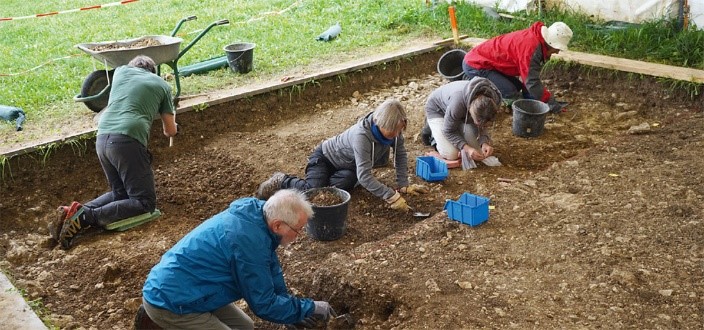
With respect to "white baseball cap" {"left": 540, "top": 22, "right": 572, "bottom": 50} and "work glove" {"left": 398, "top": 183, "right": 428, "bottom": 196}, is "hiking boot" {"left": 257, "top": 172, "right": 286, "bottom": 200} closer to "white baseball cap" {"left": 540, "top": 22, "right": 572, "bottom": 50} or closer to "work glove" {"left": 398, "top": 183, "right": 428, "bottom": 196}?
"work glove" {"left": 398, "top": 183, "right": 428, "bottom": 196}

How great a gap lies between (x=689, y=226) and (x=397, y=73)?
4724 millimetres

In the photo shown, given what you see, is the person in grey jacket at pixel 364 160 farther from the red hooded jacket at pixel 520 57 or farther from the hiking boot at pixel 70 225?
the red hooded jacket at pixel 520 57

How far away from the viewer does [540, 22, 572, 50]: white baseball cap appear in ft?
22.7

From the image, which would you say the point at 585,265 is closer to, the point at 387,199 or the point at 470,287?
the point at 470,287

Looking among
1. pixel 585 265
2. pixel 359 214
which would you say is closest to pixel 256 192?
pixel 359 214

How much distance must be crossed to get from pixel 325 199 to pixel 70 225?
79.6 inches

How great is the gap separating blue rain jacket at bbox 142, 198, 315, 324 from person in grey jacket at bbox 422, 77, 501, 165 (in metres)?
2.75

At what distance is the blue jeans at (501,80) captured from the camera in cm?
749

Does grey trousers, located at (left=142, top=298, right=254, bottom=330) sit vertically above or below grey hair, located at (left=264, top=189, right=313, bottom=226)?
below

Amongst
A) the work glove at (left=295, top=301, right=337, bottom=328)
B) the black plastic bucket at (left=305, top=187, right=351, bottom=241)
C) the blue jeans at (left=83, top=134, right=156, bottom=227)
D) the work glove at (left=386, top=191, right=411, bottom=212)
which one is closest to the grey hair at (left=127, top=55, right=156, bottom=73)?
the blue jeans at (left=83, top=134, right=156, bottom=227)

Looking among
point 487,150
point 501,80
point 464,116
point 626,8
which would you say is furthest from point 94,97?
point 626,8

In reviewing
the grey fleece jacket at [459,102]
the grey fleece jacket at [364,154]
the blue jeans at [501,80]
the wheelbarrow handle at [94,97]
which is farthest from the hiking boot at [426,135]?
the wheelbarrow handle at [94,97]

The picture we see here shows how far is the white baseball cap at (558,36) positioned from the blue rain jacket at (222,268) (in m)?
4.39

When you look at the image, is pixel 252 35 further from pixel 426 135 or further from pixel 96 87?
pixel 426 135
